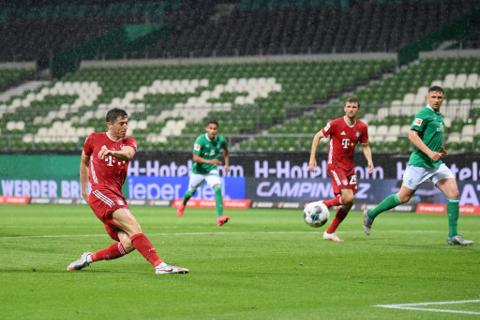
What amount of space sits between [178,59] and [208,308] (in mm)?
43645

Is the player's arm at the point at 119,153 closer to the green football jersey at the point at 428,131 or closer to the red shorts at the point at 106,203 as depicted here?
the red shorts at the point at 106,203

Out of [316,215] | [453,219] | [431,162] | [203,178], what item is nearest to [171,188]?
[203,178]

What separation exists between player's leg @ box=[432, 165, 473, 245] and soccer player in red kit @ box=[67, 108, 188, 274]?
6457mm

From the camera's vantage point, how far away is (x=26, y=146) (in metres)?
43.9

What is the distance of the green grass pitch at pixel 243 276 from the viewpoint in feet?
34.8

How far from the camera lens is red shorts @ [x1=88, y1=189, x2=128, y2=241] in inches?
537

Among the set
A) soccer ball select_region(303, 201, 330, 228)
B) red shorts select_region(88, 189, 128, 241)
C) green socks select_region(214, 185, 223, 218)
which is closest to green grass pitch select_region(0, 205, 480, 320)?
soccer ball select_region(303, 201, 330, 228)

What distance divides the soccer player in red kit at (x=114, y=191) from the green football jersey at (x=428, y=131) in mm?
6303

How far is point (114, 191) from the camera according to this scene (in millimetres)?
13820

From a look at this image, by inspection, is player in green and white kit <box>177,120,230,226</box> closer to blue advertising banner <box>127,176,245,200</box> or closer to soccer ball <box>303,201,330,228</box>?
soccer ball <box>303,201,330,228</box>

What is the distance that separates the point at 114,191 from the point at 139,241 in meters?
0.78

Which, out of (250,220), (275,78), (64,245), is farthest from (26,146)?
(64,245)

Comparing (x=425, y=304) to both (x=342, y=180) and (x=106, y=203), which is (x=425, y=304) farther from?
(x=342, y=180)

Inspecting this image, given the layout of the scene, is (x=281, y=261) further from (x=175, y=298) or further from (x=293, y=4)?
(x=293, y=4)
